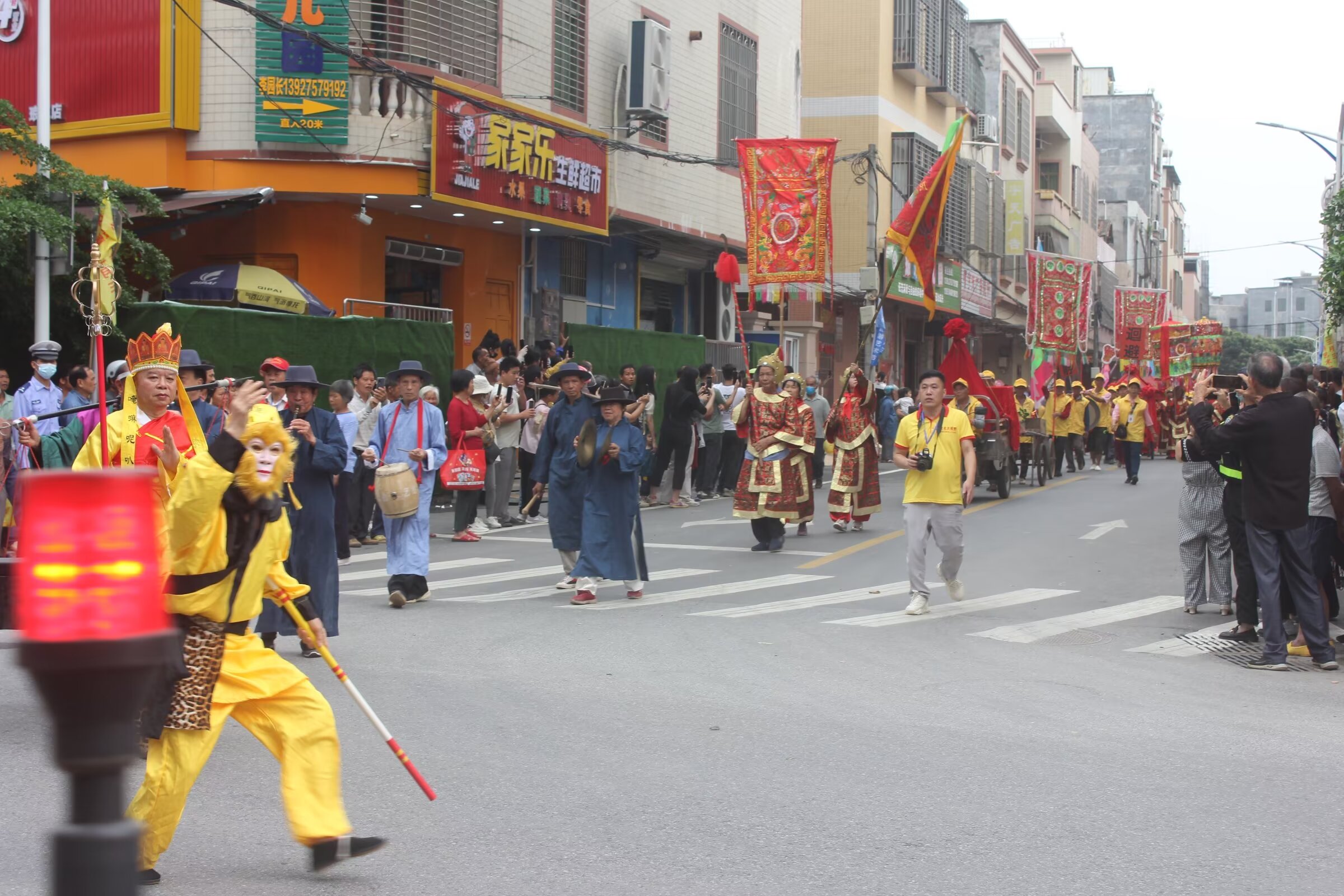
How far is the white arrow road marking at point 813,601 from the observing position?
10.7 metres

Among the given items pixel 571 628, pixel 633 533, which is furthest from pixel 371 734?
pixel 633 533

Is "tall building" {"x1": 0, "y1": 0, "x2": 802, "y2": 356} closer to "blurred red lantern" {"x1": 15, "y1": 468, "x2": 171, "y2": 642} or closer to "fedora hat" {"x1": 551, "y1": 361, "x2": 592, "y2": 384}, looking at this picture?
"fedora hat" {"x1": 551, "y1": 361, "x2": 592, "y2": 384}

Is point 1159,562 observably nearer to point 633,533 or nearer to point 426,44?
point 633,533

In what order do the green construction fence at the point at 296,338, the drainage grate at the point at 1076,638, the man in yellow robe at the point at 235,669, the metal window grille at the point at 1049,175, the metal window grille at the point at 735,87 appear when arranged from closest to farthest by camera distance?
1. the man in yellow robe at the point at 235,669
2. the drainage grate at the point at 1076,638
3. the green construction fence at the point at 296,338
4. the metal window grille at the point at 735,87
5. the metal window grille at the point at 1049,175

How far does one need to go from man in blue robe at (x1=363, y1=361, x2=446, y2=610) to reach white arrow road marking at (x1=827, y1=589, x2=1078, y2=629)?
3164 millimetres

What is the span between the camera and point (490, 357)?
17781 mm

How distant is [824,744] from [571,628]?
142 inches

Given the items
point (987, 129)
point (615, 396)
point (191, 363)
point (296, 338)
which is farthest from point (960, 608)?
point (987, 129)

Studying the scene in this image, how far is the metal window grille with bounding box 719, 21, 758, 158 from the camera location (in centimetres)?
2825

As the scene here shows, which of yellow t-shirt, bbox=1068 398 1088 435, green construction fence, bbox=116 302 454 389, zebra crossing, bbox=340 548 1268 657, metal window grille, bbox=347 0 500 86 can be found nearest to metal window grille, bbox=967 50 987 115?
yellow t-shirt, bbox=1068 398 1088 435

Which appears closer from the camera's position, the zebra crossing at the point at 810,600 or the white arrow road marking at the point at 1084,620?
the white arrow road marking at the point at 1084,620

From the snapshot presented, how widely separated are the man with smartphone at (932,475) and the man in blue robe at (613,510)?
6.94 ft

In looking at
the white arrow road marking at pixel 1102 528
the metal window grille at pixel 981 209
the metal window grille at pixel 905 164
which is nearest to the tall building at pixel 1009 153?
the metal window grille at pixel 981 209

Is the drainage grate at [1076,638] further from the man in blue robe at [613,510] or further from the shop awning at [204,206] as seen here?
→ the shop awning at [204,206]
